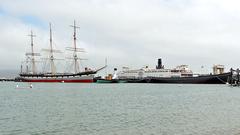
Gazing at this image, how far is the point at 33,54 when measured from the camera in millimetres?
184625

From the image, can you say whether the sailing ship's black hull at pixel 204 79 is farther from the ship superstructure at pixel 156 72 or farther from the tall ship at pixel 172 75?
the ship superstructure at pixel 156 72

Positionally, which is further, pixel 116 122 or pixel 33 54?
pixel 33 54

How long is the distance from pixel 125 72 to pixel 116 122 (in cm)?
15202

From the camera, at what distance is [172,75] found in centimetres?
15688

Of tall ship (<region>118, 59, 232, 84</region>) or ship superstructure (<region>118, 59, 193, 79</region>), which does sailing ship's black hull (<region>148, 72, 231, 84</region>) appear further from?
ship superstructure (<region>118, 59, 193, 79</region>)

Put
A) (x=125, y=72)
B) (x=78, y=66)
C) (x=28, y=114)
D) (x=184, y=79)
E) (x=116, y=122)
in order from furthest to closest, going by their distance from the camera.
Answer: (x=125, y=72)
(x=78, y=66)
(x=184, y=79)
(x=28, y=114)
(x=116, y=122)

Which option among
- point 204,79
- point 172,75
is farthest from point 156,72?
point 204,79

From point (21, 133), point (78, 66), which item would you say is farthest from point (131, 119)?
point (78, 66)

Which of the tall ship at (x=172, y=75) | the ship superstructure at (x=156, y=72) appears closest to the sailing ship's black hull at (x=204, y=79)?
the tall ship at (x=172, y=75)

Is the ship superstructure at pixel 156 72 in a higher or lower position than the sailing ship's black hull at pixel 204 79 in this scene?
higher

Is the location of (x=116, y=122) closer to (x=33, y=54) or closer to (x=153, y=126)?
(x=153, y=126)

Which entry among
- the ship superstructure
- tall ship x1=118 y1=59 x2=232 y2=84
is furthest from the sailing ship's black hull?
the ship superstructure

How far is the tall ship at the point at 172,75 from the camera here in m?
128

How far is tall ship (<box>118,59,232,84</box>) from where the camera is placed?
128 m
